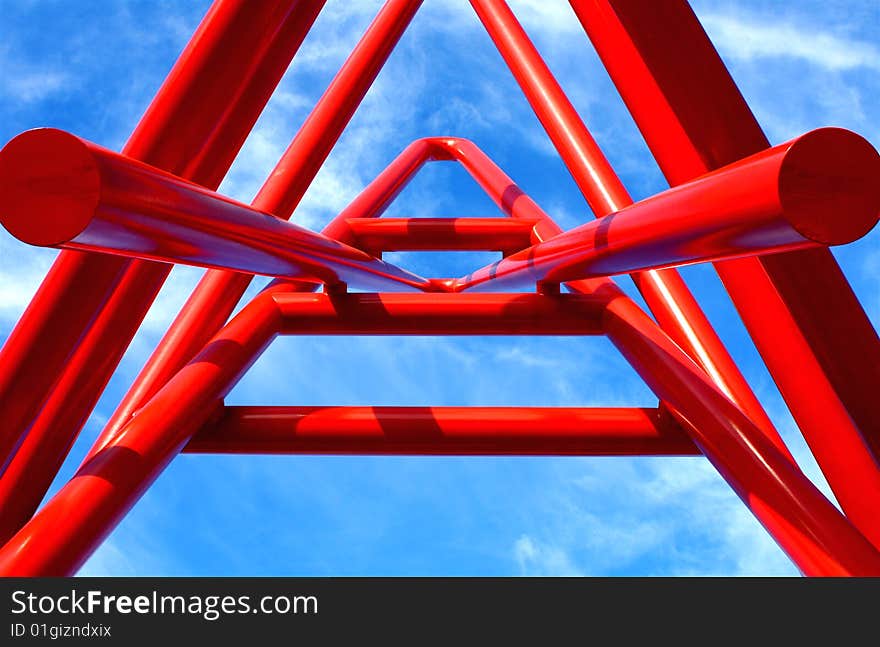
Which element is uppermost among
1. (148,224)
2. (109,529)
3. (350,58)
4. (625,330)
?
(350,58)

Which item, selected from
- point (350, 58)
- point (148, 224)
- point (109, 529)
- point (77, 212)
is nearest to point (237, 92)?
point (148, 224)

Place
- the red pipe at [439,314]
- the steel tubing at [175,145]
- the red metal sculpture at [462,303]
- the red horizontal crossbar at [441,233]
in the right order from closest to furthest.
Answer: the red metal sculpture at [462,303], the steel tubing at [175,145], the red pipe at [439,314], the red horizontal crossbar at [441,233]

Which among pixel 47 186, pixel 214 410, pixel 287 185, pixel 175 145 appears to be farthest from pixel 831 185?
pixel 287 185

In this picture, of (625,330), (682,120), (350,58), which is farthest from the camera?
(350,58)

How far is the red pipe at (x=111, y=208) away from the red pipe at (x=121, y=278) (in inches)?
11.0

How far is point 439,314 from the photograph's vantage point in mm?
4125

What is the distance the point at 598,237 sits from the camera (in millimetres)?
2820

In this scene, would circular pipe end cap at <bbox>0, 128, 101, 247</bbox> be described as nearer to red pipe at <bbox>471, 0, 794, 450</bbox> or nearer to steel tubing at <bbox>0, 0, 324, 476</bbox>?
steel tubing at <bbox>0, 0, 324, 476</bbox>

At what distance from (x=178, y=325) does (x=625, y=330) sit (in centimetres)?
223

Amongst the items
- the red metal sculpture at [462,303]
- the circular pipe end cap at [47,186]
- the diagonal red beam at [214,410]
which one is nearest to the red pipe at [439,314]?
the red metal sculpture at [462,303]

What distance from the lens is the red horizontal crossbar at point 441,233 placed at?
556cm

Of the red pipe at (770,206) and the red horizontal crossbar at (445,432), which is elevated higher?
the red horizontal crossbar at (445,432)

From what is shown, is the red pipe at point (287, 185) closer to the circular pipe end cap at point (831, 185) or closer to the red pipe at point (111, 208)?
the red pipe at point (111, 208)
